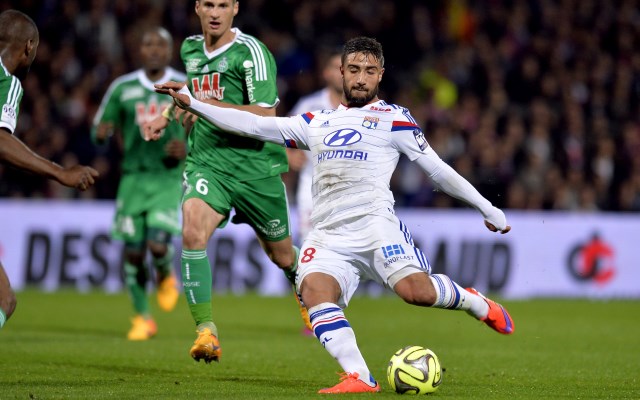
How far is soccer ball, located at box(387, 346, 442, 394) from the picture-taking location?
6.70 metres

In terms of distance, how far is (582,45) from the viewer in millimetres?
22094

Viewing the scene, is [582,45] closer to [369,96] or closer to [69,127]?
[69,127]

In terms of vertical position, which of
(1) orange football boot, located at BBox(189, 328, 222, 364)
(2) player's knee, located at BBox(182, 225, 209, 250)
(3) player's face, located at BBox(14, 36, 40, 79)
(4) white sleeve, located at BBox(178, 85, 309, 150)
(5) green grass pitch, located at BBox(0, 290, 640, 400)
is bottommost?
(5) green grass pitch, located at BBox(0, 290, 640, 400)

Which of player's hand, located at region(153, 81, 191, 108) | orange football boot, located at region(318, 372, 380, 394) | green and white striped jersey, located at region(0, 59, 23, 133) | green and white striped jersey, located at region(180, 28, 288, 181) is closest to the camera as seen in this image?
orange football boot, located at region(318, 372, 380, 394)

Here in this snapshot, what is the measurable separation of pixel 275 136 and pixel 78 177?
1.44 m

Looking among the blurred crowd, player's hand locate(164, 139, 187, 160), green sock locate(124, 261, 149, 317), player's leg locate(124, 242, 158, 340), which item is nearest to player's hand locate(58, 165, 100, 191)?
player's hand locate(164, 139, 187, 160)

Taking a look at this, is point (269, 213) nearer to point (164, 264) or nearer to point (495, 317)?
point (495, 317)

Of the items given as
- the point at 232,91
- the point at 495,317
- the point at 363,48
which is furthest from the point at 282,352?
the point at 363,48

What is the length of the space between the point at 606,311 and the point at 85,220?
24.1 feet

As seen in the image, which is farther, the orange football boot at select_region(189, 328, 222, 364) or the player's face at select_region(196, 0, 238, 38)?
the player's face at select_region(196, 0, 238, 38)

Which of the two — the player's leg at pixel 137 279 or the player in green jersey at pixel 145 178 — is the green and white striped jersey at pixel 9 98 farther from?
the player's leg at pixel 137 279

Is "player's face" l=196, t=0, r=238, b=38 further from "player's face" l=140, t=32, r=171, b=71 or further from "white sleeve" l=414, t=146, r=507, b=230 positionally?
"player's face" l=140, t=32, r=171, b=71

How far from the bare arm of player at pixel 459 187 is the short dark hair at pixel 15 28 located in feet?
8.38

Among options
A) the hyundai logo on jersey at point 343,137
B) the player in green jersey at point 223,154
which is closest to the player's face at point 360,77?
the hyundai logo on jersey at point 343,137
